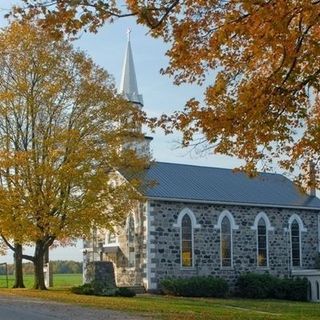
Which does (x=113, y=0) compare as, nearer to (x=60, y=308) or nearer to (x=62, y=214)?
(x=60, y=308)

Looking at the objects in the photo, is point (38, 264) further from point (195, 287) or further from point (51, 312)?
point (51, 312)

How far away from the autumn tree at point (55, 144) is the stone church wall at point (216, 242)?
2.45 meters

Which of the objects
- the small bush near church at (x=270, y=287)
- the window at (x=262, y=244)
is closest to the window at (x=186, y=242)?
the small bush near church at (x=270, y=287)

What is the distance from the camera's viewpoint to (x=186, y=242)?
1273 inches

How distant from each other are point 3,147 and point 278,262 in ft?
53.6

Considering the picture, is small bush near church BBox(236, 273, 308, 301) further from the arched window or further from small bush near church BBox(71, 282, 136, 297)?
small bush near church BBox(71, 282, 136, 297)

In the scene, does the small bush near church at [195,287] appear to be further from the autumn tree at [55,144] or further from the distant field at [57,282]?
the distant field at [57,282]

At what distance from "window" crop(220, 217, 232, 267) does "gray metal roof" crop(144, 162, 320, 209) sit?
1203 millimetres

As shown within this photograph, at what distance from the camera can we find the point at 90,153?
1116 inches

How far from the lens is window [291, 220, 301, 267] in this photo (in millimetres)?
36469

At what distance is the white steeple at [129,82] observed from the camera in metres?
38.9

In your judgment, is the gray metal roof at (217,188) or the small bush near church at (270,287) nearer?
the small bush near church at (270,287)

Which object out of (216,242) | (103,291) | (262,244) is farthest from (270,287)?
(103,291)


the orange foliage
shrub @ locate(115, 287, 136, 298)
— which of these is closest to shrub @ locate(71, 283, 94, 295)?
shrub @ locate(115, 287, 136, 298)
